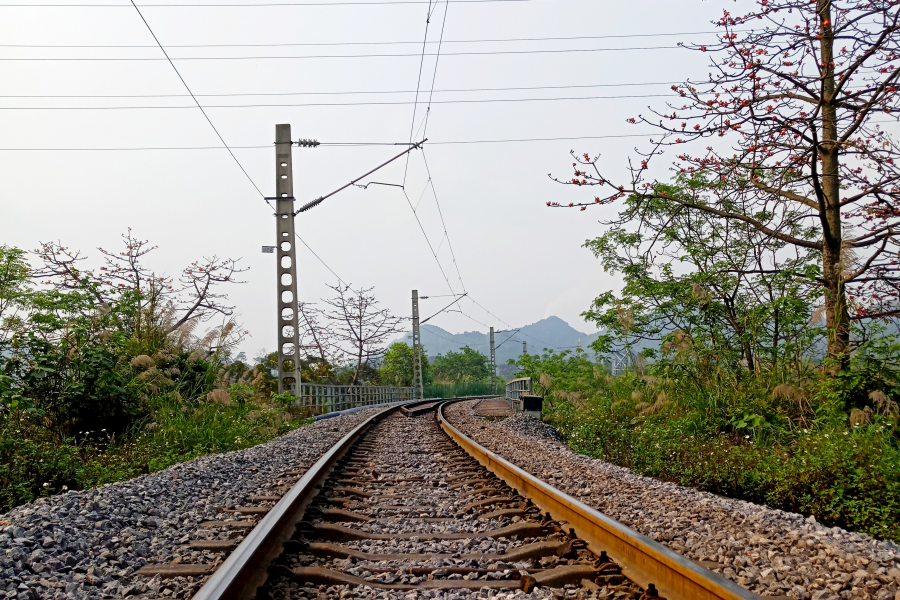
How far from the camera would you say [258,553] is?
10.9ft

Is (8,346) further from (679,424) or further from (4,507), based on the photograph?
(679,424)

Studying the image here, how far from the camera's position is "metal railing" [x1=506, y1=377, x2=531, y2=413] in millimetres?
17763

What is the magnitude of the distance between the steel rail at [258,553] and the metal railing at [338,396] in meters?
12.9

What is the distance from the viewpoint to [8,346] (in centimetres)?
830

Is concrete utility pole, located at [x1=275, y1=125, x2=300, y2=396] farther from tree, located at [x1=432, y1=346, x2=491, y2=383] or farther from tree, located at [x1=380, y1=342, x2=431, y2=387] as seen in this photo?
tree, located at [x1=432, y1=346, x2=491, y2=383]

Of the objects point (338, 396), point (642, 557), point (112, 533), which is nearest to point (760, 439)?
point (642, 557)

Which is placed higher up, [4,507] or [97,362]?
[97,362]

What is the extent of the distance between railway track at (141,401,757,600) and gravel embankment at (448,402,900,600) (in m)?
0.43

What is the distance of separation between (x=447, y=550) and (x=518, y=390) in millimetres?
15999

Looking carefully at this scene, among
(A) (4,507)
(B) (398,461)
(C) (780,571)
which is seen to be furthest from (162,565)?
(B) (398,461)

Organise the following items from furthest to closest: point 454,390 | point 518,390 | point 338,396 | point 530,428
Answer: point 454,390
point 338,396
point 518,390
point 530,428

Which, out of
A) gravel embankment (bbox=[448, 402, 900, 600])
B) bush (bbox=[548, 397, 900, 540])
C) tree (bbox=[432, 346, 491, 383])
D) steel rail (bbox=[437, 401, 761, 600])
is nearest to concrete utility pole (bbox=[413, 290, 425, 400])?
bush (bbox=[548, 397, 900, 540])

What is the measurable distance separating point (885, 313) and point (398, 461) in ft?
18.4

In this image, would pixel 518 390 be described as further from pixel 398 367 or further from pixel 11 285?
pixel 398 367
